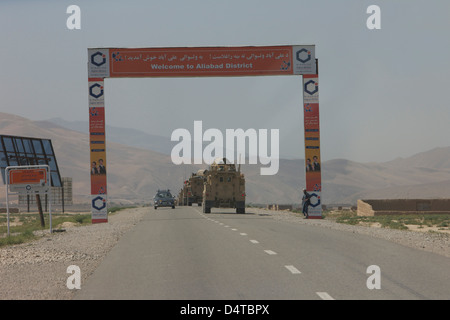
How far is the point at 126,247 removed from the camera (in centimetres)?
1622

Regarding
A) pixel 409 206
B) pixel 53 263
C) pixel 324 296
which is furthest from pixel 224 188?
pixel 324 296

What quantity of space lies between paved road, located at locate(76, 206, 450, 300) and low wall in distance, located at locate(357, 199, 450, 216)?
29.4 metres

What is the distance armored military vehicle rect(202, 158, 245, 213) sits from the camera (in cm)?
A: 4269

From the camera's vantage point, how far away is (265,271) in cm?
1094

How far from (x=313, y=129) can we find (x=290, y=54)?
13.9 feet

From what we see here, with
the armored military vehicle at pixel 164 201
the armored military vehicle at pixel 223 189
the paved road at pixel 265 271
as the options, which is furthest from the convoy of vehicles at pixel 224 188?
the paved road at pixel 265 271

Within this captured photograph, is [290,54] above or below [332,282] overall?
above

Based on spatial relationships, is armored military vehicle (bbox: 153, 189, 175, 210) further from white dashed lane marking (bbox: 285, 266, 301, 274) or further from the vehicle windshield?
white dashed lane marking (bbox: 285, 266, 301, 274)

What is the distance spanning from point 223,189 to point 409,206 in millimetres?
13524

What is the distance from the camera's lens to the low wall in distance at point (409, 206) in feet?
148
